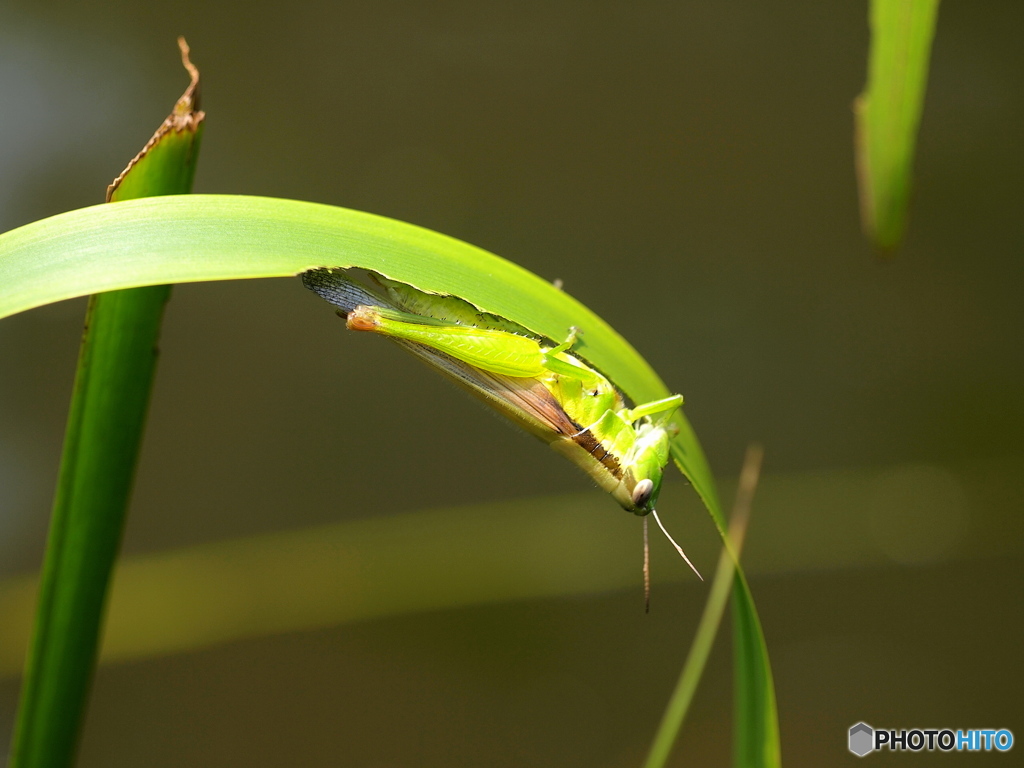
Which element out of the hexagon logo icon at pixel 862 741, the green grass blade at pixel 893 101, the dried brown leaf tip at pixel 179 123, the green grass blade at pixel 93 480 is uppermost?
the green grass blade at pixel 893 101

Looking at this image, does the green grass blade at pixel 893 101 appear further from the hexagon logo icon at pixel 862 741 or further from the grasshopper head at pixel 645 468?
the hexagon logo icon at pixel 862 741

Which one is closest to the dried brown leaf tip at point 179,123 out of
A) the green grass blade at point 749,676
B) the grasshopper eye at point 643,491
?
Answer: the green grass blade at point 749,676

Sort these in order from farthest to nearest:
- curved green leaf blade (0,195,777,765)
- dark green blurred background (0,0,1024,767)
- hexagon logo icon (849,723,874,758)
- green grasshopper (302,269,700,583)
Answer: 1. dark green blurred background (0,0,1024,767)
2. hexagon logo icon (849,723,874,758)
3. green grasshopper (302,269,700,583)
4. curved green leaf blade (0,195,777,765)

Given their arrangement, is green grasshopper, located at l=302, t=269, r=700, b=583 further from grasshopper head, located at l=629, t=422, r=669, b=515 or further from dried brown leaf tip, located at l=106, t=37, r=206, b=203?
dried brown leaf tip, located at l=106, t=37, r=206, b=203

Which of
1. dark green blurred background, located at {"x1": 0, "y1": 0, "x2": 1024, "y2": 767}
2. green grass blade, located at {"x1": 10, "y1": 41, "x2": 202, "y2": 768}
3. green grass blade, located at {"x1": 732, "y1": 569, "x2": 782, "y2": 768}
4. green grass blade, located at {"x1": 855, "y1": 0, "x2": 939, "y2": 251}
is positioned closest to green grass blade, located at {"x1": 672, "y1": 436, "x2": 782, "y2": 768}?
green grass blade, located at {"x1": 732, "y1": 569, "x2": 782, "y2": 768}

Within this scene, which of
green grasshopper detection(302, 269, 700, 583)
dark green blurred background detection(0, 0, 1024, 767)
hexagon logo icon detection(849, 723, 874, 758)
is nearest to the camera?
green grasshopper detection(302, 269, 700, 583)

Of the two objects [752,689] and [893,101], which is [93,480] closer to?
[752,689]
